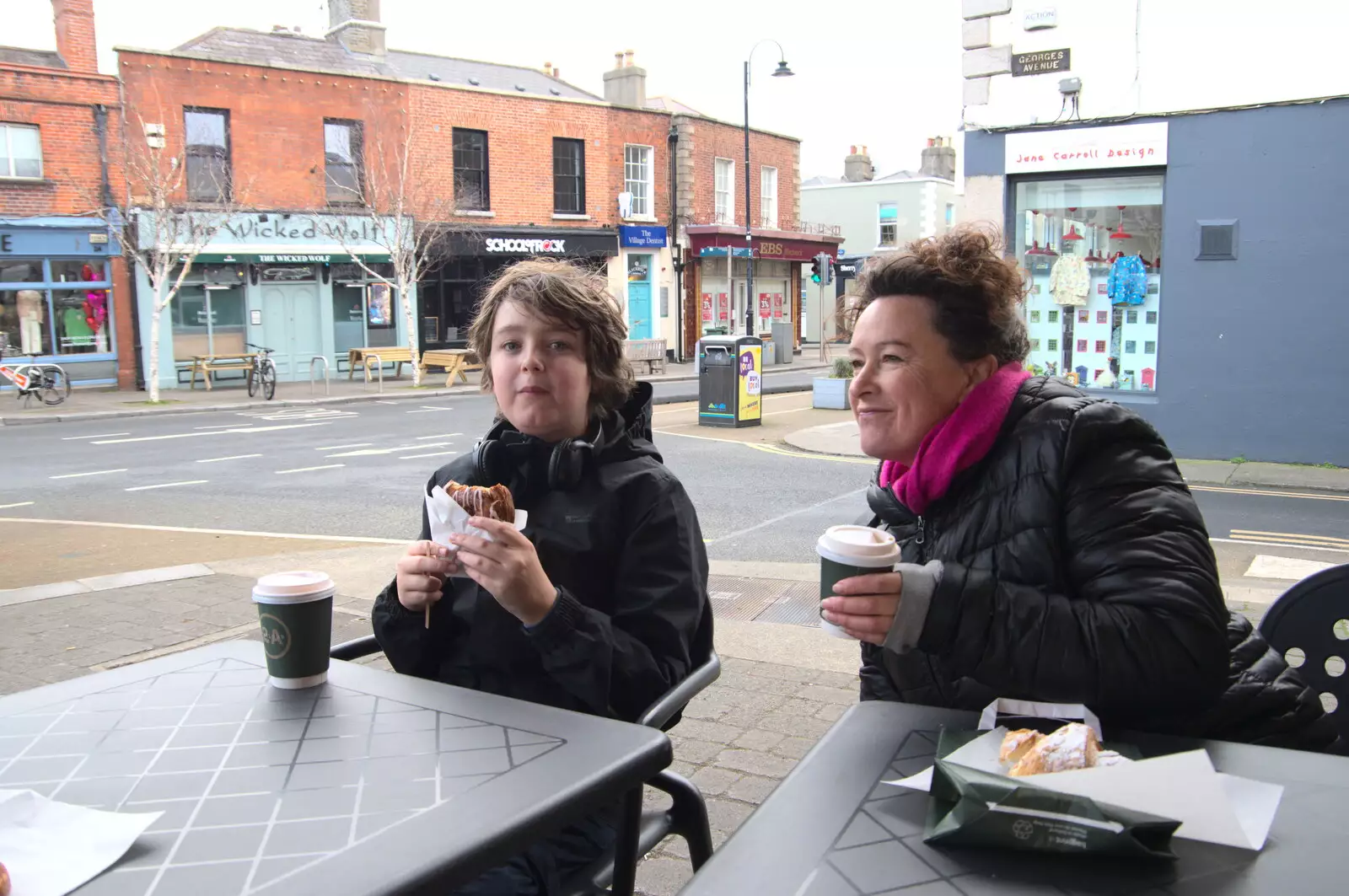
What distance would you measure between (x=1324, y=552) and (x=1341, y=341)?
466 cm

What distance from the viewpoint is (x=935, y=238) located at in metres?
2.23

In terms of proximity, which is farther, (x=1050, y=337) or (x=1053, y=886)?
(x=1050, y=337)

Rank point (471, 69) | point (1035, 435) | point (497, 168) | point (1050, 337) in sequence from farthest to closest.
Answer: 1. point (471, 69)
2. point (497, 168)
3. point (1050, 337)
4. point (1035, 435)

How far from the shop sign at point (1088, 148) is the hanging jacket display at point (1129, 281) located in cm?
109

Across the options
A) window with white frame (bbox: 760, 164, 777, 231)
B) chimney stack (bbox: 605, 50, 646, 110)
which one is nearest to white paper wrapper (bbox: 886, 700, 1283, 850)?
chimney stack (bbox: 605, 50, 646, 110)

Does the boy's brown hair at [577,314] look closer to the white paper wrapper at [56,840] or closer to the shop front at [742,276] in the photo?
the white paper wrapper at [56,840]

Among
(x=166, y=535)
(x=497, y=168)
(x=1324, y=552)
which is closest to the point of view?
(x=1324, y=552)

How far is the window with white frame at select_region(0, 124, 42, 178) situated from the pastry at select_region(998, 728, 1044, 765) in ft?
80.4

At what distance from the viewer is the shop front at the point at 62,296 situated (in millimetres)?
21047

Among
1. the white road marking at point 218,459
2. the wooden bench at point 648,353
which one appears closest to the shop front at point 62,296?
the white road marking at point 218,459

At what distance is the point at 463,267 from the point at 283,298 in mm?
5302

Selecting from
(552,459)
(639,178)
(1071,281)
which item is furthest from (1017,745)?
(639,178)

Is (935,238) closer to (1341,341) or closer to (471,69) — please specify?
(1341,341)

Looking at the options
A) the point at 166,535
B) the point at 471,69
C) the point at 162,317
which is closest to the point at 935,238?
the point at 166,535
